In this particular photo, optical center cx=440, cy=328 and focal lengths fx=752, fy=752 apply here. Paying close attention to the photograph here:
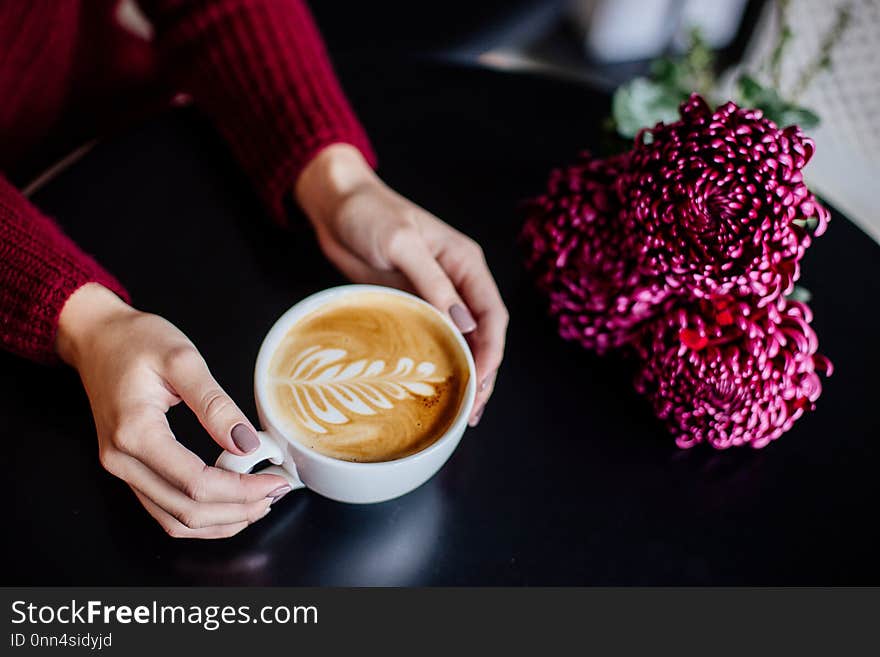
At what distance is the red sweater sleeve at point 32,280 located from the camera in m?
0.75

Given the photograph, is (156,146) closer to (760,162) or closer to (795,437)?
(760,162)

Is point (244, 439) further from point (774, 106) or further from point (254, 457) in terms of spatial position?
point (774, 106)

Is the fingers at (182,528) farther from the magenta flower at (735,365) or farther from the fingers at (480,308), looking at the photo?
the magenta flower at (735,365)

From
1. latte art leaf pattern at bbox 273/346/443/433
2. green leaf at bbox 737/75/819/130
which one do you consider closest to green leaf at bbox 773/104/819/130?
green leaf at bbox 737/75/819/130

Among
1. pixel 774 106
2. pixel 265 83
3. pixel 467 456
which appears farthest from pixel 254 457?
pixel 774 106

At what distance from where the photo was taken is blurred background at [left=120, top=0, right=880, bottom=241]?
1.24 metres

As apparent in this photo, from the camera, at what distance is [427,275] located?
817 millimetres

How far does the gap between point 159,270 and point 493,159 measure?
1.50 ft

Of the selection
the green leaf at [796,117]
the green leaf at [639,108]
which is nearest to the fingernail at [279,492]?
the green leaf at [639,108]

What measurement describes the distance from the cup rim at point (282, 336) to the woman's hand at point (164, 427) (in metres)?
0.02

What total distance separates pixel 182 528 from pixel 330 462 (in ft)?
0.52

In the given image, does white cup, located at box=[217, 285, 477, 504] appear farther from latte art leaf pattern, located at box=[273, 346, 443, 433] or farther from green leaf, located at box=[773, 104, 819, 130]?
green leaf, located at box=[773, 104, 819, 130]

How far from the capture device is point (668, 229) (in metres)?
0.65

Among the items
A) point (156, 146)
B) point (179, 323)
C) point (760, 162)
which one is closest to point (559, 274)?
point (760, 162)
